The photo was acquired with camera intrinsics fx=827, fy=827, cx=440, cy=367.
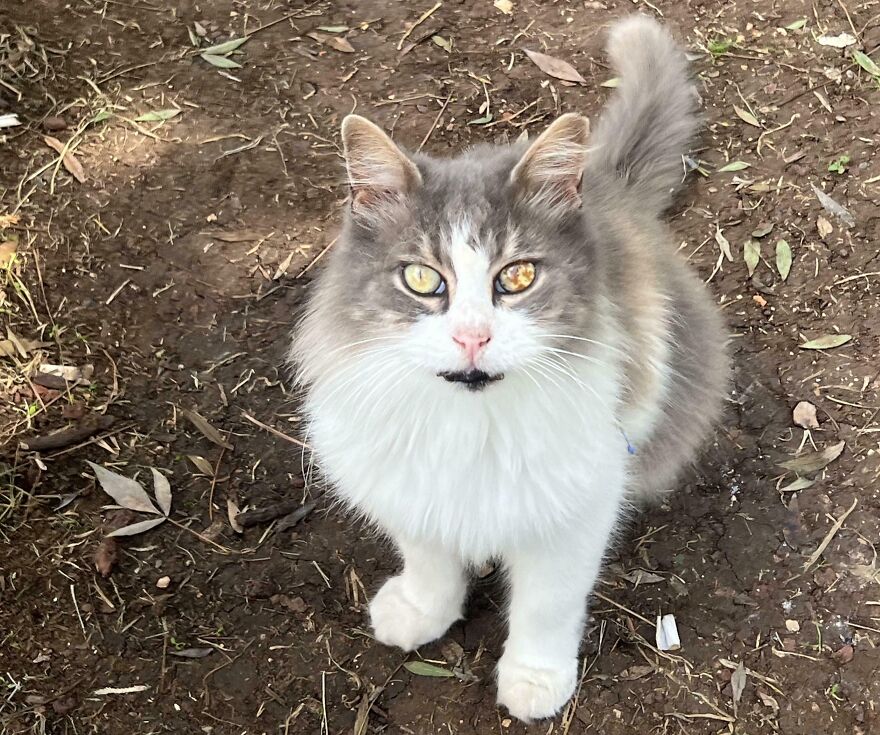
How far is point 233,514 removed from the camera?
2447 mm

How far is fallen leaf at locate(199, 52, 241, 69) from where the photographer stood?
3.27 m

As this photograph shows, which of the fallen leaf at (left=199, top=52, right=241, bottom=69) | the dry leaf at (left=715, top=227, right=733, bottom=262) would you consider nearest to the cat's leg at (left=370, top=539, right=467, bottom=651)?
the dry leaf at (left=715, top=227, right=733, bottom=262)

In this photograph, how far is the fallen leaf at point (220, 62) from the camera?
10.7 ft

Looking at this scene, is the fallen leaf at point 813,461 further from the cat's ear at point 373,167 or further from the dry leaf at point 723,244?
the cat's ear at point 373,167

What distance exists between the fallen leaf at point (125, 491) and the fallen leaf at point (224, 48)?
5.78 feet

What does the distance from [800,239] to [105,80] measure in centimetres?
264

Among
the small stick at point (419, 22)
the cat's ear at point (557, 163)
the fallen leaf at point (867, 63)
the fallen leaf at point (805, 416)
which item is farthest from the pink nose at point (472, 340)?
the fallen leaf at point (867, 63)

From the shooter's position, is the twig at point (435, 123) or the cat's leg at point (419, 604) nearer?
the cat's leg at point (419, 604)

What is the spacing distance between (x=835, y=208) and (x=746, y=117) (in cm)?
49

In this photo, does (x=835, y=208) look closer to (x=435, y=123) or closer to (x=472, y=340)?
(x=435, y=123)

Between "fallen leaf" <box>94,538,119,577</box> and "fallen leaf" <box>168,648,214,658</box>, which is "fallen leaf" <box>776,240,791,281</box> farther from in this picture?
"fallen leaf" <box>94,538,119,577</box>

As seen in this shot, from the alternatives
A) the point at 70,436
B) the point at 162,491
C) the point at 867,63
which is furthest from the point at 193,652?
the point at 867,63

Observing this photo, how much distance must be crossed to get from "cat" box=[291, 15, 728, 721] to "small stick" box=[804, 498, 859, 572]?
542 millimetres

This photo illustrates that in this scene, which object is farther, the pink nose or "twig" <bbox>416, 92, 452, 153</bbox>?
"twig" <bbox>416, 92, 452, 153</bbox>
